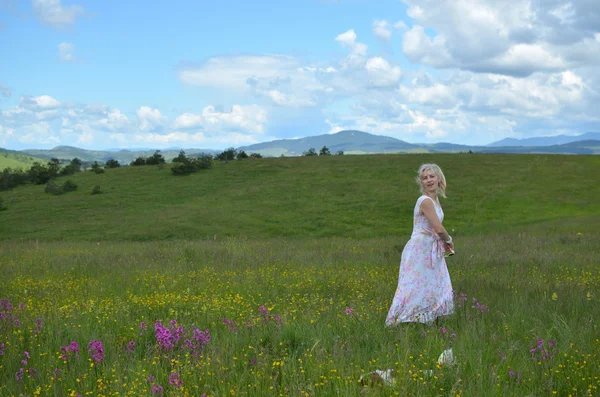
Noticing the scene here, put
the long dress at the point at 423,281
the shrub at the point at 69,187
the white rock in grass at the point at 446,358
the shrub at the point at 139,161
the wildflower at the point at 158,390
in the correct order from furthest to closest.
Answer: the shrub at the point at 139,161 → the shrub at the point at 69,187 → the long dress at the point at 423,281 → the white rock in grass at the point at 446,358 → the wildflower at the point at 158,390

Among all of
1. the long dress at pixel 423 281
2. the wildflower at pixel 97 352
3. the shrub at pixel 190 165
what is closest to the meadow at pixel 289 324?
the wildflower at pixel 97 352

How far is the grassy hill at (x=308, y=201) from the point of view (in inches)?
1313

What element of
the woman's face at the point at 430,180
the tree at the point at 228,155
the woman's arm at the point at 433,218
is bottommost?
the woman's arm at the point at 433,218

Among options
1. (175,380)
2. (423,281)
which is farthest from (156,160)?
(175,380)

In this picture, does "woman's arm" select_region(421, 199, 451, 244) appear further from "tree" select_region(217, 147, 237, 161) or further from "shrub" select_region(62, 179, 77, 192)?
"tree" select_region(217, 147, 237, 161)

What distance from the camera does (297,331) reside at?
22.4ft

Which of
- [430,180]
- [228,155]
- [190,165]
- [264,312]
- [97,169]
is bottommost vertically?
[264,312]

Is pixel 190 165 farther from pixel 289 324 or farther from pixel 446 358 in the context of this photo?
pixel 446 358

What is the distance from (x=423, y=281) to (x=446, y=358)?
2.87 meters

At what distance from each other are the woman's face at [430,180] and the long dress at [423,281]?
21 cm

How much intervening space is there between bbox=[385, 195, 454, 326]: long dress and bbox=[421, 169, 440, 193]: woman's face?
0.21 m

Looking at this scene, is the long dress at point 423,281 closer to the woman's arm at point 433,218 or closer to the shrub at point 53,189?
the woman's arm at point 433,218

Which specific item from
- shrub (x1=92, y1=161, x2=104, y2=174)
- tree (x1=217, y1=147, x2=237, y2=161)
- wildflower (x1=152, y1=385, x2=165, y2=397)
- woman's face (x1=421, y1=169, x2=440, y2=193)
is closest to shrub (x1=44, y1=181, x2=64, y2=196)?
shrub (x1=92, y1=161, x2=104, y2=174)

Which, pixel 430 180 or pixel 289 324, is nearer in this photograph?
pixel 289 324
